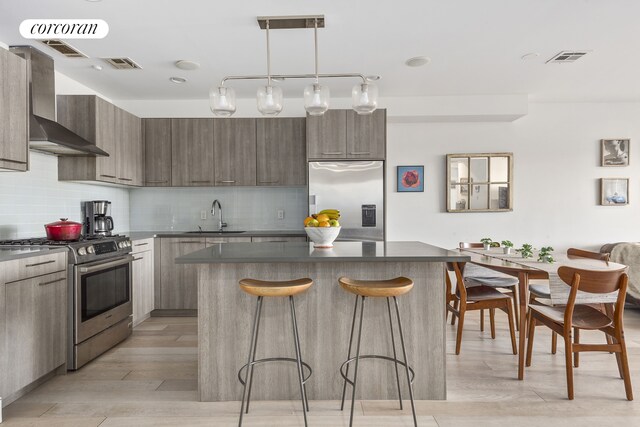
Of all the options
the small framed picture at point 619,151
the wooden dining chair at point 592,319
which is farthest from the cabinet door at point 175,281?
the small framed picture at point 619,151

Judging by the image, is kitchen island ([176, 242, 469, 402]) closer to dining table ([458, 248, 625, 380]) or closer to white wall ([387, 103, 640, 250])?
dining table ([458, 248, 625, 380])

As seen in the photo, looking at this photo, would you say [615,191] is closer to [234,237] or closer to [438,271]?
[438,271]

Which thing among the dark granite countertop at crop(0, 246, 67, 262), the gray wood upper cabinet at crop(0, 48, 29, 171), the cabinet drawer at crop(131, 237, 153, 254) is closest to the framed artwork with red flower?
the cabinet drawer at crop(131, 237, 153, 254)

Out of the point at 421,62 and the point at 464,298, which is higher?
the point at 421,62

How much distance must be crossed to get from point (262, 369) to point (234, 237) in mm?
2091

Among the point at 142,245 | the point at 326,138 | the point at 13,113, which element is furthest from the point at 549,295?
the point at 13,113

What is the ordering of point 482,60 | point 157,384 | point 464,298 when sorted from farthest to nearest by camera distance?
point 482,60, point 464,298, point 157,384

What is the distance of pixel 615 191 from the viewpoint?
4988 millimetres

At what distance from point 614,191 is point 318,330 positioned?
4717 millimetres

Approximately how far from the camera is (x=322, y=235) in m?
2.61

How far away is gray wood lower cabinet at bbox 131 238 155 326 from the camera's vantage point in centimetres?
388

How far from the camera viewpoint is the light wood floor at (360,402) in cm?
214

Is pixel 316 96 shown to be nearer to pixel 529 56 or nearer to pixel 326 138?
pixel 326 138

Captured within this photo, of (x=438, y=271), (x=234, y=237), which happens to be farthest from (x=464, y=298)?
(x=234, y=237)
